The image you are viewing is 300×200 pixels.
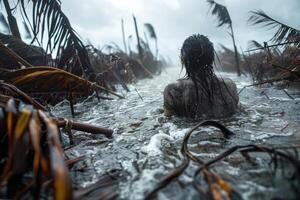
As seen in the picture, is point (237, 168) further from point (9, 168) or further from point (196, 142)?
point (9, 168)

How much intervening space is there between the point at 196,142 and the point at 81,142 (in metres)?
1.42

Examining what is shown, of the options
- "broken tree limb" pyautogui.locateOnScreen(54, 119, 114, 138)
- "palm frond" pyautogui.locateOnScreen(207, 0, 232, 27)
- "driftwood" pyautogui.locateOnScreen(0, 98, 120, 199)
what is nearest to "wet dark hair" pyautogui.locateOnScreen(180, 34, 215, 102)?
"broken tree limb" pyautogui.locateOnScreen(54, 119, 114, 138)

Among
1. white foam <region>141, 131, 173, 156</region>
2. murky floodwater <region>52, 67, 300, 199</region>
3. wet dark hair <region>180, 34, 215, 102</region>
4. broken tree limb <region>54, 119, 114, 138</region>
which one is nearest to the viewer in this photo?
murky floodwater <region>52, 67, 300, 199</region>

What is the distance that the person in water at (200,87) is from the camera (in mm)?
4188

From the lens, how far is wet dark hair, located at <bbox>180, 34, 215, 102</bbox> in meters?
4.17

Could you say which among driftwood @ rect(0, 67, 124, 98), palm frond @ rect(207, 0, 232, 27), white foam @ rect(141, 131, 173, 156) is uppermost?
palm frond @ rect(207, 0, 232, 27)

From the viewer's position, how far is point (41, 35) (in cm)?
518

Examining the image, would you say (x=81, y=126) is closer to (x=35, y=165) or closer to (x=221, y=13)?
(x=35, y=165)

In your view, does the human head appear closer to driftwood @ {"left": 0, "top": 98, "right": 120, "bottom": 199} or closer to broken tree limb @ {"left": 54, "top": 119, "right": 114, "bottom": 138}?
broken tree limb @ {"left": 54, "top": 119, "right": 114, "bottom": 138}

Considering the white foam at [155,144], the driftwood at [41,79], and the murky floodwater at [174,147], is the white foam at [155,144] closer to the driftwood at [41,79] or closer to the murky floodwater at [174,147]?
the murky floodwater at [174,147]

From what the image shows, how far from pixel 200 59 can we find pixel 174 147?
1728 mm

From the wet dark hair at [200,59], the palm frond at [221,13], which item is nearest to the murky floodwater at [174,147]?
the wet dark hair at [200,59]

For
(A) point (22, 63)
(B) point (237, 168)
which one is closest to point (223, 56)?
(A) point (22, 63)

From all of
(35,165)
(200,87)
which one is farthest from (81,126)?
(200,87)
